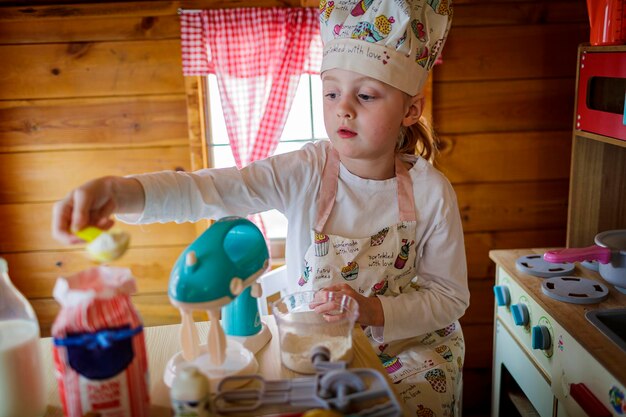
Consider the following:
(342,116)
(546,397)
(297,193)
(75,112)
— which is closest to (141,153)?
(75,112)

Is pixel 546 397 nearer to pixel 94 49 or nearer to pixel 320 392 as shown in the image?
pixel 320 392

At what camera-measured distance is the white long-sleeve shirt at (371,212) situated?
3.82 ft

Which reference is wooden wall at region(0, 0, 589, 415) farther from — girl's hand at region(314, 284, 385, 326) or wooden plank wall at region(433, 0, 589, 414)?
girl's hand at region(314, 284, 385, 326)

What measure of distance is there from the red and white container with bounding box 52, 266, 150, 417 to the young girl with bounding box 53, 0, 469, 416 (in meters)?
0.32

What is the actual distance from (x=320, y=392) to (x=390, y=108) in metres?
0.60

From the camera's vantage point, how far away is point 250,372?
0.89 metres

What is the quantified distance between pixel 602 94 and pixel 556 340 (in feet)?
2.06

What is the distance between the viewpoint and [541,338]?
1261 millimetres

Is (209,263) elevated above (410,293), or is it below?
above

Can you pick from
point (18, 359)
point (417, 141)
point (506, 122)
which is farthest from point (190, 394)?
point (506, 122)

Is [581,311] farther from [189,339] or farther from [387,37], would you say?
[189,339]

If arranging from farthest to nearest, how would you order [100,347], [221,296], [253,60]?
1. [253,60]
2. [221,296]
3. [100,347]

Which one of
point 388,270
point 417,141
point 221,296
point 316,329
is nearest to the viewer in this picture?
point 221,296

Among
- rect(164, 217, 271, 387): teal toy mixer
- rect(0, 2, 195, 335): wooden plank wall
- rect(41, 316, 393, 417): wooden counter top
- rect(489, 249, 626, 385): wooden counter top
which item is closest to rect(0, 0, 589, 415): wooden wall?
rect(0, 2, 195, 335): wooden plank wall
